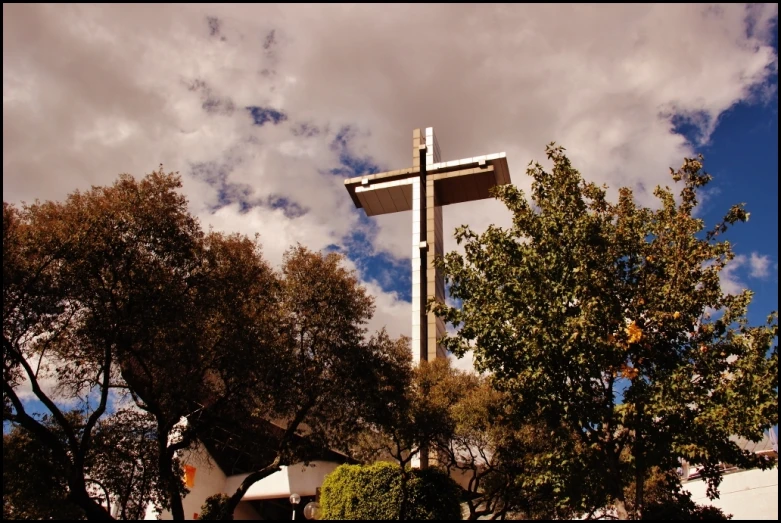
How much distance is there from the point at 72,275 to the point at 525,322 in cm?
1169

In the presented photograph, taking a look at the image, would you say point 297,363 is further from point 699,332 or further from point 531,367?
point 699,332

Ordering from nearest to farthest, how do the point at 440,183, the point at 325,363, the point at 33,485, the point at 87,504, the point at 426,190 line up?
the point at 87,504
the point at 33,485
the point at 325,363
the point at 426,190
the point at 440,183

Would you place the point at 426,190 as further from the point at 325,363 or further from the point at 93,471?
the point at 93,471

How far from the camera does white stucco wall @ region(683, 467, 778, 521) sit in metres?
21.6

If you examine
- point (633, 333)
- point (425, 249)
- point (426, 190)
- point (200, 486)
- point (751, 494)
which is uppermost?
point (426, 190)

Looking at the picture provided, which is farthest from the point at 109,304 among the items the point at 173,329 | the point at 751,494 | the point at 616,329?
the point at 751,494

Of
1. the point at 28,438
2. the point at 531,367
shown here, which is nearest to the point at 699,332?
the point at 531,367

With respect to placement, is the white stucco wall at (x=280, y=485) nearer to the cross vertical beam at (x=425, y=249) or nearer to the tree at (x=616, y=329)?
the cross vertical beam at (x=425, y=249)

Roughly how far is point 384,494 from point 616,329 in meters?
14.9

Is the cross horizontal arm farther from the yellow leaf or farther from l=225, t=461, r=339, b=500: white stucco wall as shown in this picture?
the yellow leaf

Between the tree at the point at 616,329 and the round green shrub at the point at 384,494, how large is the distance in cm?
1204

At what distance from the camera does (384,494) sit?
23.1 meters

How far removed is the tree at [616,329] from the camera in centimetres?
1096

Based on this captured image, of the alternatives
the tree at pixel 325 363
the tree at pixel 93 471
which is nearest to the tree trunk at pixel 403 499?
the tree at pixel 325 363
